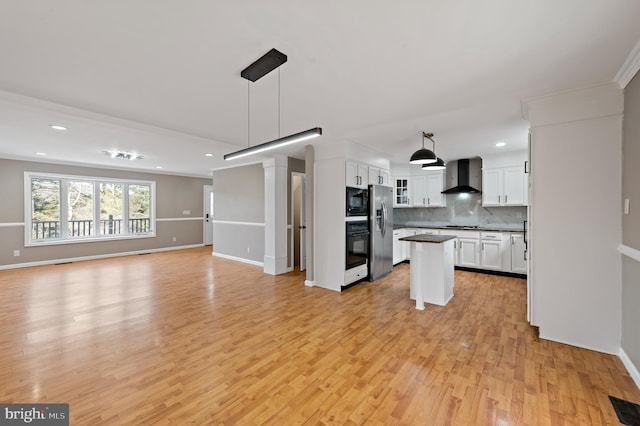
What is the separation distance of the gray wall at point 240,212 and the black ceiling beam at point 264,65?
4078 millimetres

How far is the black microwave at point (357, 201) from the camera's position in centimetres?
451

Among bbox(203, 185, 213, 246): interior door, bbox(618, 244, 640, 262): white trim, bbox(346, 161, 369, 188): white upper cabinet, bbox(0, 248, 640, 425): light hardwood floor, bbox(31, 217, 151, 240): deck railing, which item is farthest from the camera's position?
bbox(203, 185, 213, 246): interior door

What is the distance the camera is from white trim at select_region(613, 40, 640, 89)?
199 cm

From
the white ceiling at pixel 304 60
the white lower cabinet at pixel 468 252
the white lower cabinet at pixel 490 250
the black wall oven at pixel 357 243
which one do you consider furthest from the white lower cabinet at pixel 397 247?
the white ceiling at pixel 304 60

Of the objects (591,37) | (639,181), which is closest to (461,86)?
(591,37)

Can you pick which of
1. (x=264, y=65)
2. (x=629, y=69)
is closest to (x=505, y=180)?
(x=629, y=69)

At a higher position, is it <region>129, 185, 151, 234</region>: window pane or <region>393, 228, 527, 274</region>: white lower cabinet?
<region>129, 185, 151, 234</region>: window pane

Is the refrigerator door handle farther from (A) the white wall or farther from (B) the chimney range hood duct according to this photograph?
(A) the white wall

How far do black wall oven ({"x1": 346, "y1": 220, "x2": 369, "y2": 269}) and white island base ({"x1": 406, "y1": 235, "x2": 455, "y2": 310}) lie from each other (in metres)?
1.01

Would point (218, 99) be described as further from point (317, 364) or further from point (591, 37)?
point (591, 37)

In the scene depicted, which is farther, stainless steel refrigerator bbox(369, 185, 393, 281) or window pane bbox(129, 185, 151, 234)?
window pane bbox(129, 185, 151, 234)

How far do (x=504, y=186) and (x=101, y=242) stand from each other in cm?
1009

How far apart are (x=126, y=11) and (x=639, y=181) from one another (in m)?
3.85

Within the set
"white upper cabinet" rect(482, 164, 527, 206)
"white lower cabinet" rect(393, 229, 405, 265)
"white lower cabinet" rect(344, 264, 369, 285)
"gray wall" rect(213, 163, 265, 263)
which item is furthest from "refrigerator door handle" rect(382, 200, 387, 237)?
"gray wall" rect(213, 163, 265, 263)
